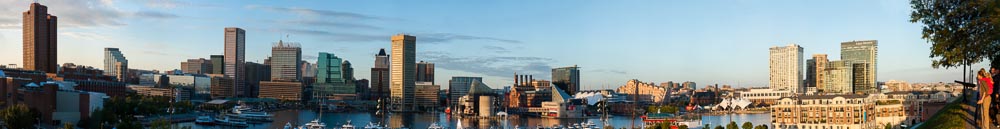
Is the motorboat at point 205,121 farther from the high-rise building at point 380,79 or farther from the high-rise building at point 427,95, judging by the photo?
the high-rise building at point 380,79

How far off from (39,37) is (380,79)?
58470mm

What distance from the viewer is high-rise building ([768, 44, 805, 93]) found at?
130375 millimetres

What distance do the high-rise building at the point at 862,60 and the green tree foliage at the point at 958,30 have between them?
4199 inches

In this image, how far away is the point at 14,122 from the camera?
1179 inches

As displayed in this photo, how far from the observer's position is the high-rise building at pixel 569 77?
4931 inches

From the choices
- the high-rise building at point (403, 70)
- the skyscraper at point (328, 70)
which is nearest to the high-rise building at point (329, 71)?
the skyscraper at point (328, 70)

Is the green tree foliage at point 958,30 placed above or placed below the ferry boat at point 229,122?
above

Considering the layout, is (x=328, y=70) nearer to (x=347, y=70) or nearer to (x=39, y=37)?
(x=347, y=70)

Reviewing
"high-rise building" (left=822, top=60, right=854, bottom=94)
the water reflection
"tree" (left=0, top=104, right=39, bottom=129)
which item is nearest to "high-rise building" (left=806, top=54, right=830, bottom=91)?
"high-rise building" (left=822, top=60, right=854, bottom=94)

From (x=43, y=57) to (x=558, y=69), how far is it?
70.0 metres

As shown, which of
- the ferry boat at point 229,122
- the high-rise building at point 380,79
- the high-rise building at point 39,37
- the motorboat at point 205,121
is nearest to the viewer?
the ferry boat at point 229,122

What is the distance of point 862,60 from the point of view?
114625 millimetres

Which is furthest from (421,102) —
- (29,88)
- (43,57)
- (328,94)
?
(29,88)

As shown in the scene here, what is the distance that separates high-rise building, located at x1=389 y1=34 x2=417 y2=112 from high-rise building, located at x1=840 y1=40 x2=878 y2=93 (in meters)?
50.9
